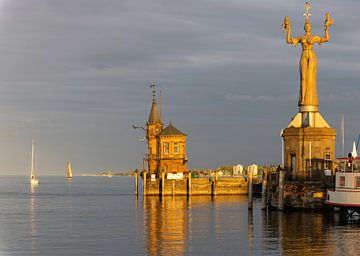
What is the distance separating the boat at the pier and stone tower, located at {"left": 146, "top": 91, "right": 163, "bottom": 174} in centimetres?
5326

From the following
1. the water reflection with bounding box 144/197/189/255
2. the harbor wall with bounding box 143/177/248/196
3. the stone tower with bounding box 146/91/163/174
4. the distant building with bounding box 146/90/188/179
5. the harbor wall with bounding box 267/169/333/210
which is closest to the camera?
the water reflection with bounding box 144/197/189/255

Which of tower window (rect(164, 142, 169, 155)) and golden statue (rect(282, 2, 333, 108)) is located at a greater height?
golden statue (rect(282, 2, 333, 108))

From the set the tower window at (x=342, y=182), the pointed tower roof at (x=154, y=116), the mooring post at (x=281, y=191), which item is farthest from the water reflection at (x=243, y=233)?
the pointed tower roof at (x=154, y=116)

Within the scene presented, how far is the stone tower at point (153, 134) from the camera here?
127 m

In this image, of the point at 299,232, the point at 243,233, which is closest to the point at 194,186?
the point at 243,233

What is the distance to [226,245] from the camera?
59562mm

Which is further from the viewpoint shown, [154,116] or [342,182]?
[154,116]

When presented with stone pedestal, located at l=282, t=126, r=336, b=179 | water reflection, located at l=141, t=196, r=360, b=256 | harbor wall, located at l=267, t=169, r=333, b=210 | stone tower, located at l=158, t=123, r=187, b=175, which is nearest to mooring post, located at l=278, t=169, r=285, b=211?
harbor wall, located at l=267, t=169, r=333, b=210

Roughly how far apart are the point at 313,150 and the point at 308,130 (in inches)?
86.4

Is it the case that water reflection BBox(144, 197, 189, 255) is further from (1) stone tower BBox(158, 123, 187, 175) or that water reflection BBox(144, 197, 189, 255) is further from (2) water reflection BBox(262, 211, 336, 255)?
(2) water reflection BBox(262, 211, 336, 255)

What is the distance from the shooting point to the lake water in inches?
2245

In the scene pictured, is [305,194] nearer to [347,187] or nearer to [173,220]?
[347,187]

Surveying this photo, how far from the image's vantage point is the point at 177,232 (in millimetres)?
68812

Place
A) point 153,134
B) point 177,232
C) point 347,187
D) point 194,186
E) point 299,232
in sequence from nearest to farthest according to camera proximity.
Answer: point 299,232 < point 177,232 < point 347,187 < point 194,186 < point 153,134
